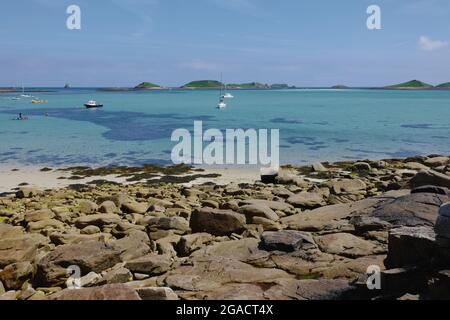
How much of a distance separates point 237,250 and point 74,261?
3.83m

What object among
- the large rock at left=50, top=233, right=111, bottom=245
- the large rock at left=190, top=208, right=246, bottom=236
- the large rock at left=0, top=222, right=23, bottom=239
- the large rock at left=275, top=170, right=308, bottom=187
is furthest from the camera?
the large rock at left=275, top=170, right=308, bottom=187

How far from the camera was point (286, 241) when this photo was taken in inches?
394

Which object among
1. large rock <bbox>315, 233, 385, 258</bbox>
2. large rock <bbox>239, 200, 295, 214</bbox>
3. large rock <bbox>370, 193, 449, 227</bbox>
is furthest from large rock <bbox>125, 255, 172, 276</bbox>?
large rock <bbox>370, 193, 449, 227</bbox>

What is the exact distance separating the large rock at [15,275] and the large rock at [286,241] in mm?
5485

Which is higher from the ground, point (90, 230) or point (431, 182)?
point (431, 182)

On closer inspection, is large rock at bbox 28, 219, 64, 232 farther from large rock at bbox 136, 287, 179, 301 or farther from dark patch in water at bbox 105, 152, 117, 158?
dark patch in water at bbox 105, 152, 117, 158

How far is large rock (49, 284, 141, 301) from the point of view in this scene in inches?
279

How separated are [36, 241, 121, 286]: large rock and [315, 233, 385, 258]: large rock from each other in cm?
509

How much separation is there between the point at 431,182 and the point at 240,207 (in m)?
7.21

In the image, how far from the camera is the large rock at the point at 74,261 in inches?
359
